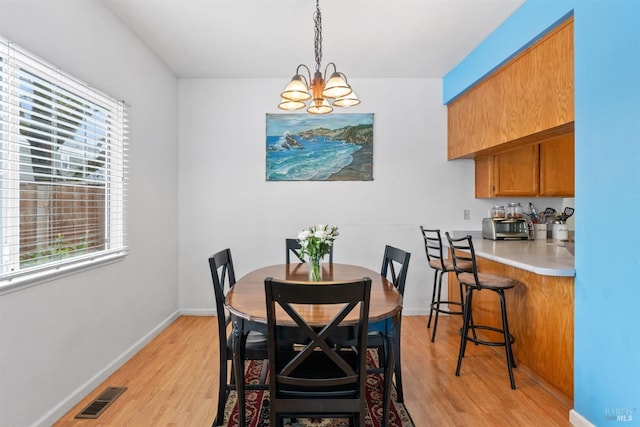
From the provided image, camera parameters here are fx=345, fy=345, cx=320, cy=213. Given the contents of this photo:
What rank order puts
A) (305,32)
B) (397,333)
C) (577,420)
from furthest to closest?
(305,32)
(397,333)
(577,420)

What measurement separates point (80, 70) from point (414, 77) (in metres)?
3.14

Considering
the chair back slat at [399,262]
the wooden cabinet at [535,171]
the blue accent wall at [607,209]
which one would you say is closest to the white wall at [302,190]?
the wooden cabinet at [535,171]

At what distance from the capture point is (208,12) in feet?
8.38

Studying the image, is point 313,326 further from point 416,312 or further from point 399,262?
point 416,312

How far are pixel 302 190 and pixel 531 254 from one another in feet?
7.45

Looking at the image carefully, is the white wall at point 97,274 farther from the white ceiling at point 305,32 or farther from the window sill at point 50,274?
the white ceiling at point 305,32

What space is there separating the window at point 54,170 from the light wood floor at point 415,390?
925 millimetres

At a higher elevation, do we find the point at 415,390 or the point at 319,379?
the point at 319,379

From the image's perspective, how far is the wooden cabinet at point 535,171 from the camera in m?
3.51

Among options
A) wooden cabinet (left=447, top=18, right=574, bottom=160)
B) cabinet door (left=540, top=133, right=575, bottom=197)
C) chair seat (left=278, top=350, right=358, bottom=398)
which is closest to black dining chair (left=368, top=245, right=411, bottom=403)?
chair seat (left=278, top=350, right=358, bottom=398)

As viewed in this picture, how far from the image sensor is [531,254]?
2689 millimetres

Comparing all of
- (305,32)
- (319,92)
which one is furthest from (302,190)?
(319,92)

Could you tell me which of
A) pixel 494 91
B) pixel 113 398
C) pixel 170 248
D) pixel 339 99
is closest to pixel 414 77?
pixel 494 91

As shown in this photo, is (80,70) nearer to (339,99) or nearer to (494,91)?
(339,99)
